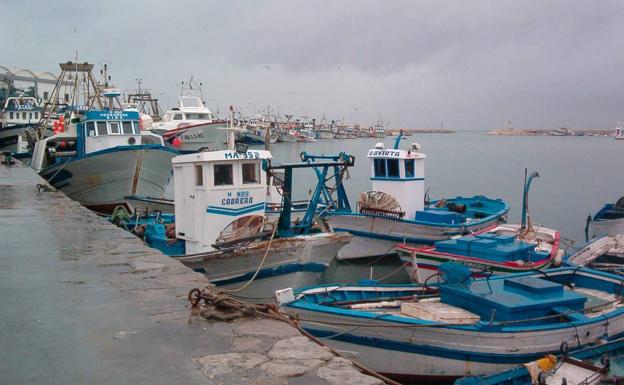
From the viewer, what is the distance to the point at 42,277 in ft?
20.3

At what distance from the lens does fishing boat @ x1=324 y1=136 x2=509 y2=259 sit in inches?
553

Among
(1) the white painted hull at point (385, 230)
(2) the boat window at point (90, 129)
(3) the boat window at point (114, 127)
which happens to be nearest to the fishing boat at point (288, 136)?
(3) the boat window at point (114, 127)

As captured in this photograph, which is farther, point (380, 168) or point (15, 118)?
point (15, 118)

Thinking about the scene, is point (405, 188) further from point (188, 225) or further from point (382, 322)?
point (382, 322)

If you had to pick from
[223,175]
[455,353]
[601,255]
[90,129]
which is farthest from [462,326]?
[90,129]

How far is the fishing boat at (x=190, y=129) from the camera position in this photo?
137 ft

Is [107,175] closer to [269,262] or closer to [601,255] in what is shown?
[269,262]

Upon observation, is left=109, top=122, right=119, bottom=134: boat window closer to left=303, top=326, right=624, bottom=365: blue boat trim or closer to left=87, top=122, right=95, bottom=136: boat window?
left=87, top=122, right=95, bottom=136: boat window

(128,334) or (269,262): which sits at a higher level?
(128,334)

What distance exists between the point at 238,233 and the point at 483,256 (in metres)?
4.89

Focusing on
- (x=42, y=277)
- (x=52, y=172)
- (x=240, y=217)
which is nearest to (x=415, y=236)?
(x=240, y=217)

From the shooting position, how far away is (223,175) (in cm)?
1064

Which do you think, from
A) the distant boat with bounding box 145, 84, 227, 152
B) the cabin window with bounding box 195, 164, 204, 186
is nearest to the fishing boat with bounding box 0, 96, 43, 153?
the distant boat with bounding box 145, 84, 227, 152

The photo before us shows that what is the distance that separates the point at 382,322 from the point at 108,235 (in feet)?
14.3
